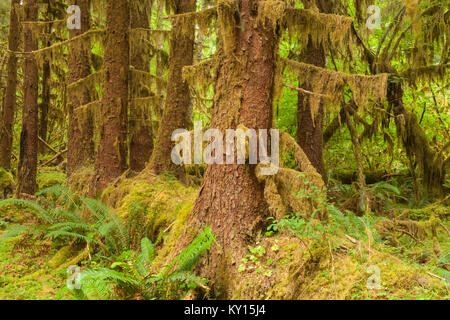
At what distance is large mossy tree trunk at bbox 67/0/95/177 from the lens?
7.85m

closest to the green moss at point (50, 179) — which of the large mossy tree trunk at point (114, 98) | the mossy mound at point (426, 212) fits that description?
the large mossy tree trunk at point (114, 98)

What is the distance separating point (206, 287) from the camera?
3.76 meters

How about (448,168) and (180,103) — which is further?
(448,168)

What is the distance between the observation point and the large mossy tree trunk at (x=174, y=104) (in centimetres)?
709

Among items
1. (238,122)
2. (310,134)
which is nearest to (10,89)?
(310,134)

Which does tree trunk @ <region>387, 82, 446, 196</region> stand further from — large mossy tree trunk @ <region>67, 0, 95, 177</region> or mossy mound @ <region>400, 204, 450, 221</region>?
large mossy tree trunk @ <region>67, 0, 95, 177</region>

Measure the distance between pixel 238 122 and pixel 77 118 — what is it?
16.2 ft

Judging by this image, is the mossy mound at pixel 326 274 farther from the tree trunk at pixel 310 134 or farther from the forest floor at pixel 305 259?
the tree trunk at pixel 310 134

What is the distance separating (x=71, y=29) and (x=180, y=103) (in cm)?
352

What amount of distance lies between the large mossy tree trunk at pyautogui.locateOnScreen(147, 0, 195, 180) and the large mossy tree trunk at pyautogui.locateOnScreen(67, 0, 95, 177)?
1.89m

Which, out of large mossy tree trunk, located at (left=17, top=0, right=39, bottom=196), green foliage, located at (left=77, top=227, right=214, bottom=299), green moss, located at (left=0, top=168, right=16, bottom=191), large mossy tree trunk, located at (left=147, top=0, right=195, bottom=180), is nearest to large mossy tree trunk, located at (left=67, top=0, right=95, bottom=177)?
large mossy tree trunk, located at (left=17, top=0, right=39, bottom=196)
